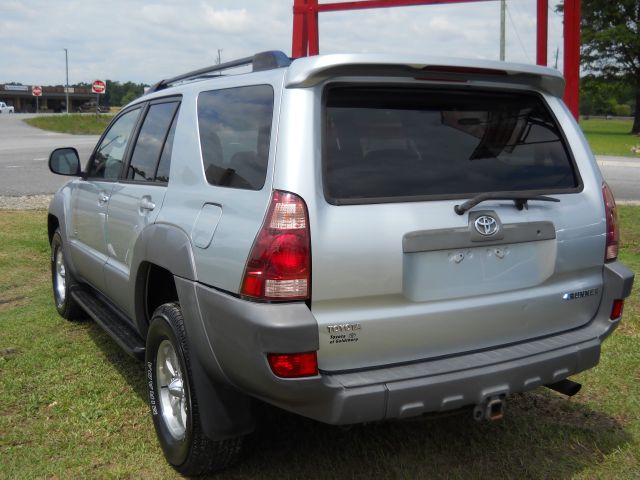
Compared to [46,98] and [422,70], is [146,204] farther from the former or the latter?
[46,98]

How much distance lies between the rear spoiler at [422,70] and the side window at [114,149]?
2028 mm

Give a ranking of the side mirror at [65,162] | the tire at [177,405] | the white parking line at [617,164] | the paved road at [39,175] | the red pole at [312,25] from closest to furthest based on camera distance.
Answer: the tire at [177,405] < the side mirror at [65,162] < the red pole at [312,25] < the paved road at [39,175] < the white parking line at [617,164]

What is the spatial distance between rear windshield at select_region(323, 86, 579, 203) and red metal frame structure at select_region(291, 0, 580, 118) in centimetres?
331

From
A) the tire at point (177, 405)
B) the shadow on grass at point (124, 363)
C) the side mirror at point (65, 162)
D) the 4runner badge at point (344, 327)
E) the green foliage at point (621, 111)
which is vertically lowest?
the shadow on grass at point (124, 363)

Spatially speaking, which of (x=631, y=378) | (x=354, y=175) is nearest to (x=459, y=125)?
(x=354, y=175)

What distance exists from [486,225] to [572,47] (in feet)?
15.5

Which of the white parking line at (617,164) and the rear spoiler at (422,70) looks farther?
the white parking line at (617,164)

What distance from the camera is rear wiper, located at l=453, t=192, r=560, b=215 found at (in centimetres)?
280

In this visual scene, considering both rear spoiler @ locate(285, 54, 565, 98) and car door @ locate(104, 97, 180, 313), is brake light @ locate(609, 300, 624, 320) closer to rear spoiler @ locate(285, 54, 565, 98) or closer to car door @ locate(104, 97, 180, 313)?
rear spoiler @ locate(285, 54, 565, 98)

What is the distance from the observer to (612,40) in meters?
52.4

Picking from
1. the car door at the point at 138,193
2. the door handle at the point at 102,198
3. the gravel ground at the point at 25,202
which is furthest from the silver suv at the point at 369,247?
the gravel ground at the point at 25,202

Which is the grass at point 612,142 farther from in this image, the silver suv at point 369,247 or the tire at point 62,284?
the silver suv at point 369,247

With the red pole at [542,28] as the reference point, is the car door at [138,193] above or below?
below

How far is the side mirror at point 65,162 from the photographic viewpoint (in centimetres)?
507
